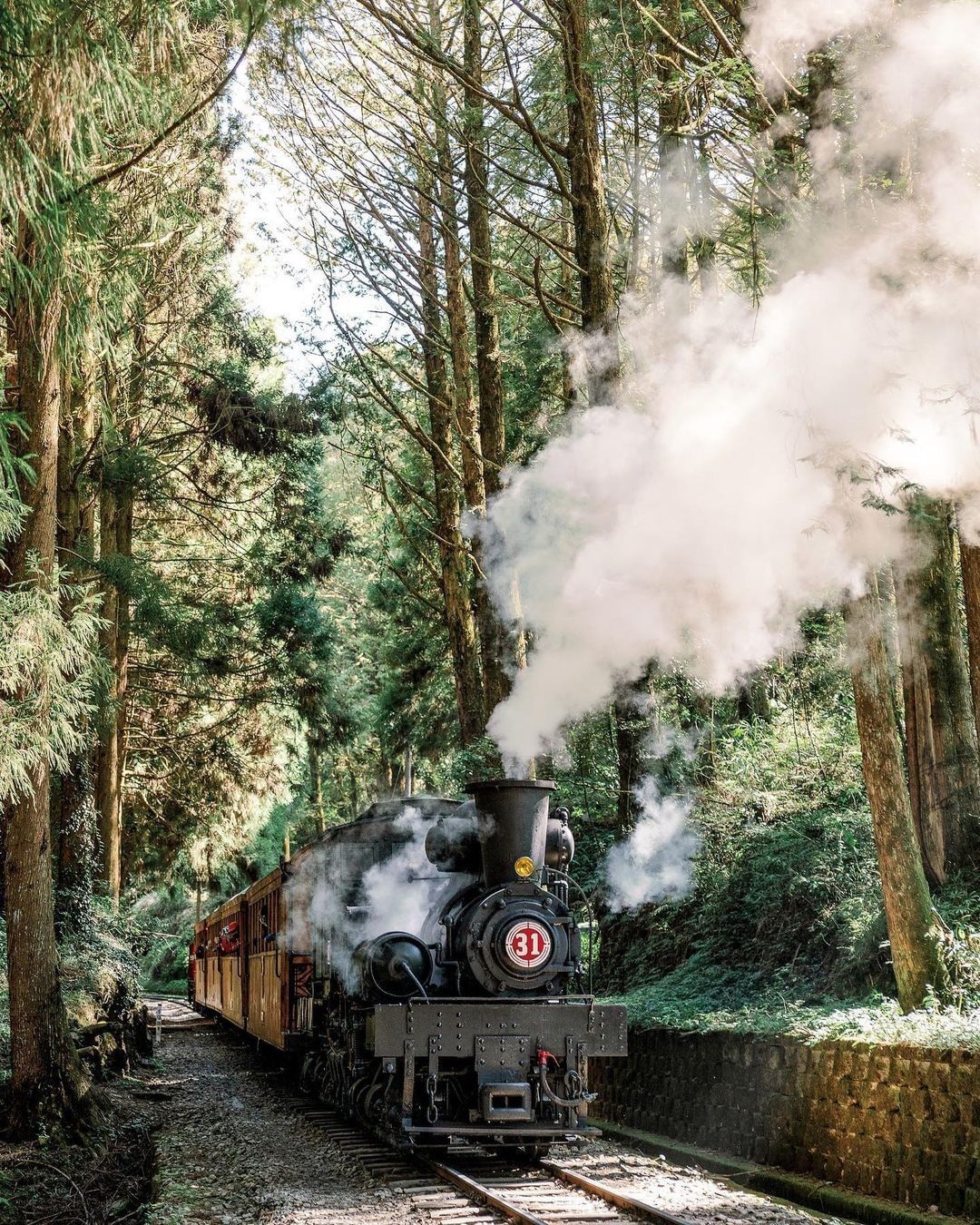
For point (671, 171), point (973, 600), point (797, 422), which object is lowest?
point (973, 600)

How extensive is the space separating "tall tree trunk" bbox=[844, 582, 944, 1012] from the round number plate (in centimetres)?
241

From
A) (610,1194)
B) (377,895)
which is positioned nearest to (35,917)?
(377,895)

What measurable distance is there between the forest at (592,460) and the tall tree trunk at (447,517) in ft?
0.25

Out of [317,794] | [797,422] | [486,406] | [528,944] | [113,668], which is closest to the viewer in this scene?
[528,944]

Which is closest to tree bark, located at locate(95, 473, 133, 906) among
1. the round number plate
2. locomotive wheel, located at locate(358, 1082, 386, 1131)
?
locomotive wheel, located at locate(358, 1082, 386, 1131)

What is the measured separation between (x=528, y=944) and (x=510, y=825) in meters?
0.83

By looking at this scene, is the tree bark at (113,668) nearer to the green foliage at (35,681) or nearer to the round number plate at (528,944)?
the green foliage at (35,681)

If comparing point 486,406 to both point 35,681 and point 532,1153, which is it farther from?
point 532,1153

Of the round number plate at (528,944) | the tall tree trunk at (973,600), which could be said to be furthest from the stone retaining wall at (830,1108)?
the tall tree trunk at (973,600)

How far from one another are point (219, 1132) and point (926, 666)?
282 inches

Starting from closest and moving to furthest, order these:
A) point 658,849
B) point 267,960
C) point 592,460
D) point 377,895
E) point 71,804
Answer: point 377,895
point 592,460
point 658,849
point 267,960
point 71,804

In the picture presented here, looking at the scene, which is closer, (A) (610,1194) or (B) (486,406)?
(A) (610,1194)

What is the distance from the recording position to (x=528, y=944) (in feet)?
27.7

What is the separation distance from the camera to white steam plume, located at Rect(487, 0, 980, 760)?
8195 mm
